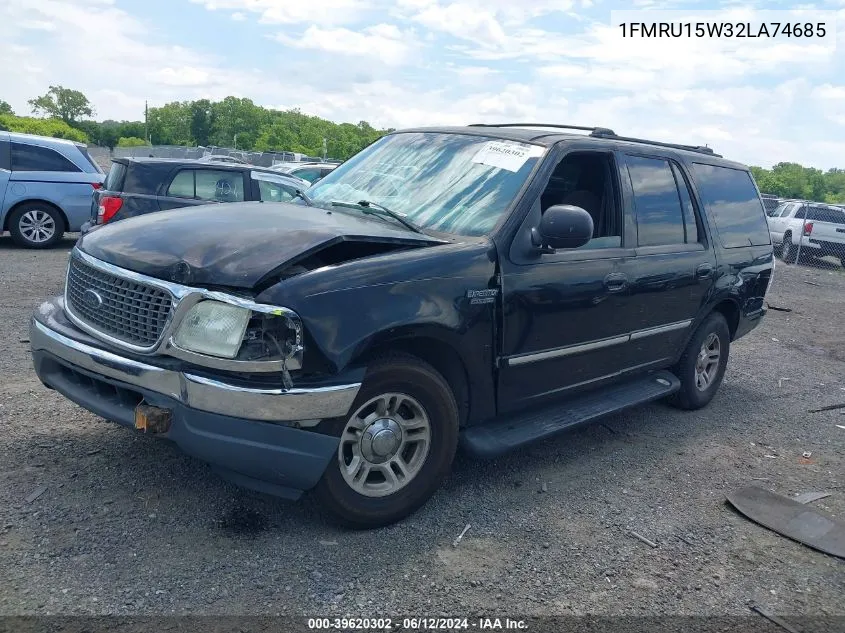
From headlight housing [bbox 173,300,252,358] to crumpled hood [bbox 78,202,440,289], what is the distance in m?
0.11

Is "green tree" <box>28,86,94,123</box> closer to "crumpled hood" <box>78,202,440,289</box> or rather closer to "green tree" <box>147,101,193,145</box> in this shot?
"green tree" <box>147,101,193,145</box>

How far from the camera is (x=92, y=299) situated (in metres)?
3.55

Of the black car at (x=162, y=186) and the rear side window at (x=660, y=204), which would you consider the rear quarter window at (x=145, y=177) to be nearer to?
the black car at (x=162, y=186)

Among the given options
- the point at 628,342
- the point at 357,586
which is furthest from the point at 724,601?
the point at 628,342

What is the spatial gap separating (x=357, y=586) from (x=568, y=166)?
9.14ft

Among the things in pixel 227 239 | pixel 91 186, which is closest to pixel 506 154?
pixel 227 239

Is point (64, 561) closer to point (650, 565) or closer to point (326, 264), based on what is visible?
point (326, 264)

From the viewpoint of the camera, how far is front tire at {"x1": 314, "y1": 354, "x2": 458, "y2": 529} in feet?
11.1

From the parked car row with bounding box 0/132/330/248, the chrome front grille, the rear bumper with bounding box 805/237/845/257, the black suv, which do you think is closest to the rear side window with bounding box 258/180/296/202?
the parked car row with bounding box 0/132/330/248

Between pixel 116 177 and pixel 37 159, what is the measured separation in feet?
9.96

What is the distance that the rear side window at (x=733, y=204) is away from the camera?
5.79 metres

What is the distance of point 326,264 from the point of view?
11.2ft

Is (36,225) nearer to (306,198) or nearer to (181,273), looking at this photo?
(306,198)

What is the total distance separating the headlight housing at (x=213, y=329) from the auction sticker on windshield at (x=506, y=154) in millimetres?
1946
